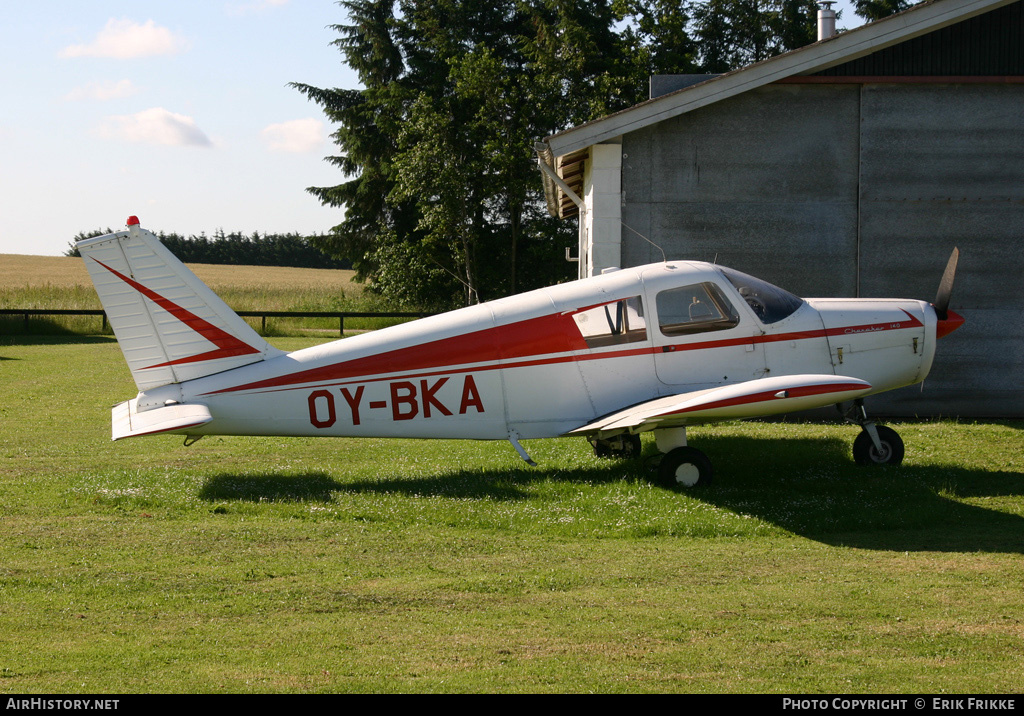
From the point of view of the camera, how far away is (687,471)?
365 inches

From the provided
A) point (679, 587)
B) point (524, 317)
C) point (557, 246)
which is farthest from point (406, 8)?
point (679, 587)

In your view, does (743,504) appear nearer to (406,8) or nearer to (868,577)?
(868,577)

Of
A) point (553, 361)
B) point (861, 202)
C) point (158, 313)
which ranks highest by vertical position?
point (861, 202)

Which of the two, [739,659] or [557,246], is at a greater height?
[557,246]

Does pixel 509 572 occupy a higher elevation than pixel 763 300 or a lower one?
lower

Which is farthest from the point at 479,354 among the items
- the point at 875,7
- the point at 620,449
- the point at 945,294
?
the point at 875,7

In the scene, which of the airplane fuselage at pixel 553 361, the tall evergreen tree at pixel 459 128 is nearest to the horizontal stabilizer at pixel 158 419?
the airplane fuselage at pixel 553 361

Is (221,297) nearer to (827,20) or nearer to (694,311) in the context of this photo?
(827,20)

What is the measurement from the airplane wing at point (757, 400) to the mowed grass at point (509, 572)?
79 cm

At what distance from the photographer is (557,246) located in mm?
38875

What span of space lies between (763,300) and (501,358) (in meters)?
2.80

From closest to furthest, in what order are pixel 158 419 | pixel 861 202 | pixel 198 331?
pixel 158 419 < pixel 198 331 < pixel 861 202
